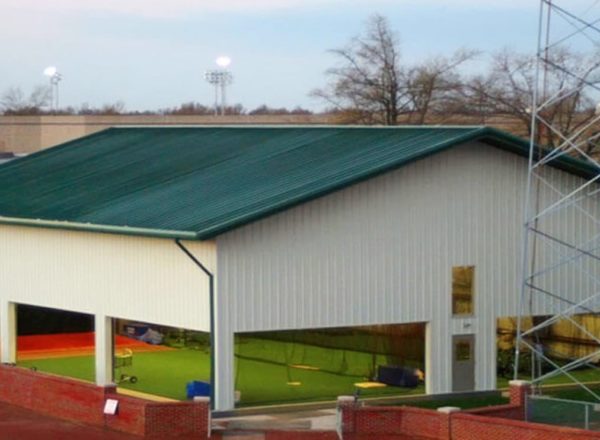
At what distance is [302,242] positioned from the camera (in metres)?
34.9

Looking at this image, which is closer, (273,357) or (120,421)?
(120,421)

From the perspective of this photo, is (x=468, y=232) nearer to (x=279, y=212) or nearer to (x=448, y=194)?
(x=448, y=194)

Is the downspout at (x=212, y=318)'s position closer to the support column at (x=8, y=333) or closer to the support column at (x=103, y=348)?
the support column at (x=103, y=348)

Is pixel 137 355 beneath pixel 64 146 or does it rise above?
beneath

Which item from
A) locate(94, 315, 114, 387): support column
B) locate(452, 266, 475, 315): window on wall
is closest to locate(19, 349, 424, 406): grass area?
locate(94, 315, 114, 387): support column

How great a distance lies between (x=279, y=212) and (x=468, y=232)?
5.60 m

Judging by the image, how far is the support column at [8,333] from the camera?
4141cm

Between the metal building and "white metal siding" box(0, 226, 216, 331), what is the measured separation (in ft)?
0.15

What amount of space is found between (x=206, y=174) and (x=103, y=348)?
17.8ft

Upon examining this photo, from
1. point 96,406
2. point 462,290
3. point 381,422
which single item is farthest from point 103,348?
point 381,422

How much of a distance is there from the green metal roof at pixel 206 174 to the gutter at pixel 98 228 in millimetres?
35

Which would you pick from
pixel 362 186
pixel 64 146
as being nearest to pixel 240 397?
pixel 362 186

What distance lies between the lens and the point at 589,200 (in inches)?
1563

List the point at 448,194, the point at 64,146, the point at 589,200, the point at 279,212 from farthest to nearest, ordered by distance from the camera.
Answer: the point at 64,146 → the point at 589,200 → the point at 448,194 → the point at 279,212
